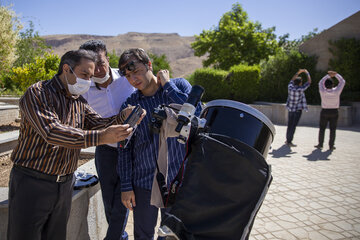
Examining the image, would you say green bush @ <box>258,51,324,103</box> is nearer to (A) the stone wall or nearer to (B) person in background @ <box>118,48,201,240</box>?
(A) the stone wall

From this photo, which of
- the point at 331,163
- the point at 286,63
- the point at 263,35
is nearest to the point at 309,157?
the point at 331,163

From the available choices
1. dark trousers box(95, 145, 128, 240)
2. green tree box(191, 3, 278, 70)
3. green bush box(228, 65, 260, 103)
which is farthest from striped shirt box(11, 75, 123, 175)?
green tree box(191, 3, 278, 70)

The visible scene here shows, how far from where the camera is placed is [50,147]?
76.0 inches

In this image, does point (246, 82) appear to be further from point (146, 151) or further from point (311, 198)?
point (146, 151)

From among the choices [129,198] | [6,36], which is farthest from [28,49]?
[129,198]

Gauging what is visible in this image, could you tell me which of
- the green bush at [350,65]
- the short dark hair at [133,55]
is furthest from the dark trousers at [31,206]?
the green bush at [350,65]

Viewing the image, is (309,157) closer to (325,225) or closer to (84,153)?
(325,225)

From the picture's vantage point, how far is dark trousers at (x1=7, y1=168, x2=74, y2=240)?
187 cm

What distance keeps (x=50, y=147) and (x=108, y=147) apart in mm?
895

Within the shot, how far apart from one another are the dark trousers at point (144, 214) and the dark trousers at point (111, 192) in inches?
17.0

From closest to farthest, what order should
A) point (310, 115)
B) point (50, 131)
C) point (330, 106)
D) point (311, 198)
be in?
Result: point (50, 131) < point (311, 198) < point (330, 106) < point (310, 115)

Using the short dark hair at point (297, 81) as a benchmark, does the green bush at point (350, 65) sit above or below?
above

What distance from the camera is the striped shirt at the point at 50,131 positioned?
69.2 inches

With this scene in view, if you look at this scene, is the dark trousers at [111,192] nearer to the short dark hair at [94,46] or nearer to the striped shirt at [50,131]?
the striped shirt at [50,131]
